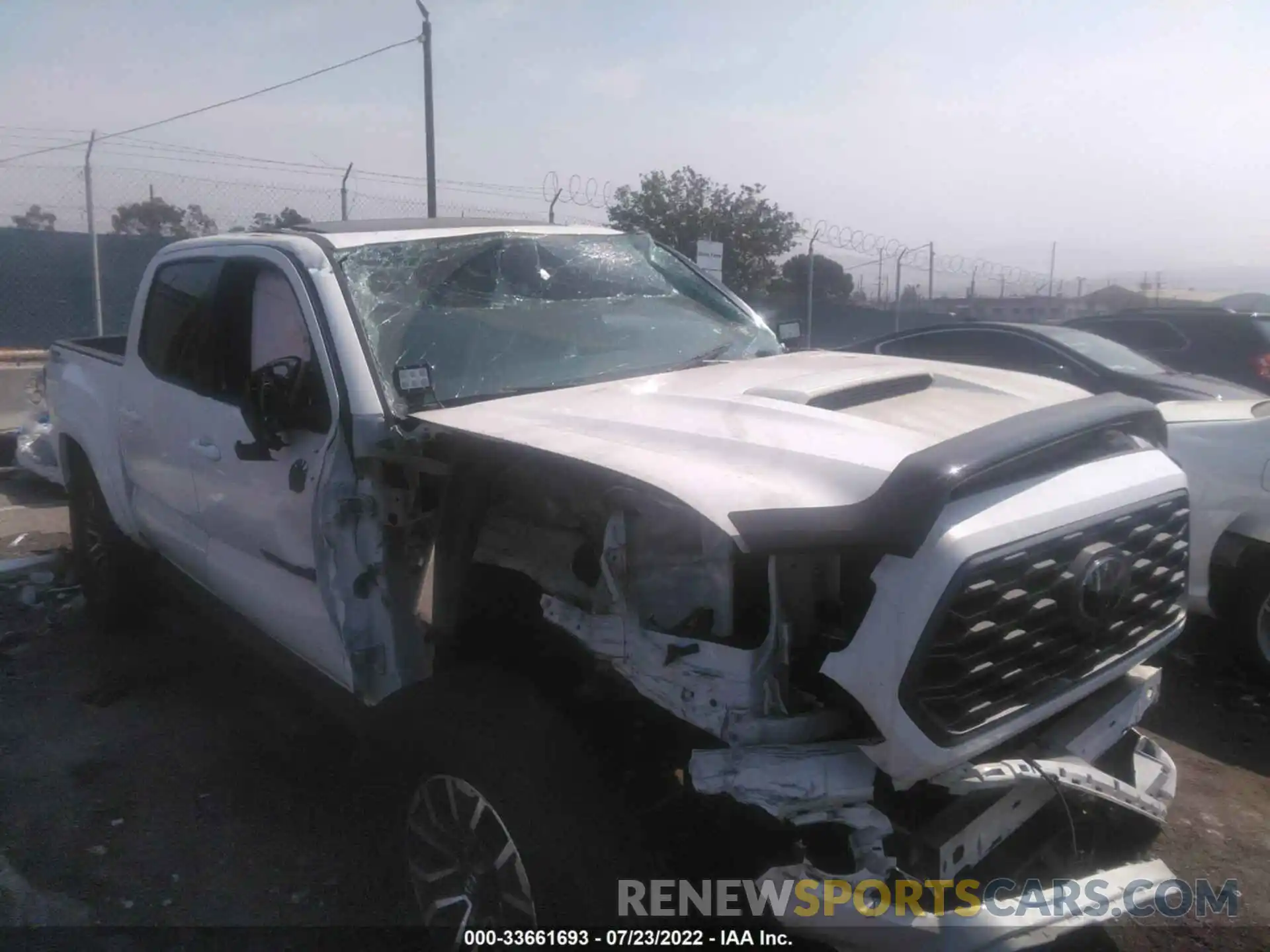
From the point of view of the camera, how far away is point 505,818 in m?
2.38

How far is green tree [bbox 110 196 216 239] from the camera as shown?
1274 centimetres

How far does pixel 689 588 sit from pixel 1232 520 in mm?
3593

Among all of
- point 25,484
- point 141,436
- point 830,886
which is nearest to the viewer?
point 830,886

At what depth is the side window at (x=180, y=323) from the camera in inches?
155

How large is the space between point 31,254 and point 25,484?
9.41 meters

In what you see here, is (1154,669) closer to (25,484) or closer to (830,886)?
(830,886)

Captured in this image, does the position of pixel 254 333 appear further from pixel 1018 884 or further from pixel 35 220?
pixel 35 220

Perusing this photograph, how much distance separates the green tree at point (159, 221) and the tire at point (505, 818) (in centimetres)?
1033

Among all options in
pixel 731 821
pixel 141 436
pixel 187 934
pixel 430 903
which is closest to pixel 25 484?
pixel 141 436

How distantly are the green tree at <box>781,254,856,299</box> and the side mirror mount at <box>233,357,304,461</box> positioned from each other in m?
16.6

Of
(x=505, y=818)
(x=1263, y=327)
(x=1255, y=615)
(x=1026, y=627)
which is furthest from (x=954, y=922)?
(x=1263, y=327)

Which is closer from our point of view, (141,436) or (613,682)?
(613,682)

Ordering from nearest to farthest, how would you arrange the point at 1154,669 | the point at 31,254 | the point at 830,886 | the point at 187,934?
the point at 830,886 < the point at 1154,669 < the point at 187,934 < the point at 31,254

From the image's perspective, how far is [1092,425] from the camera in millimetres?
2443
